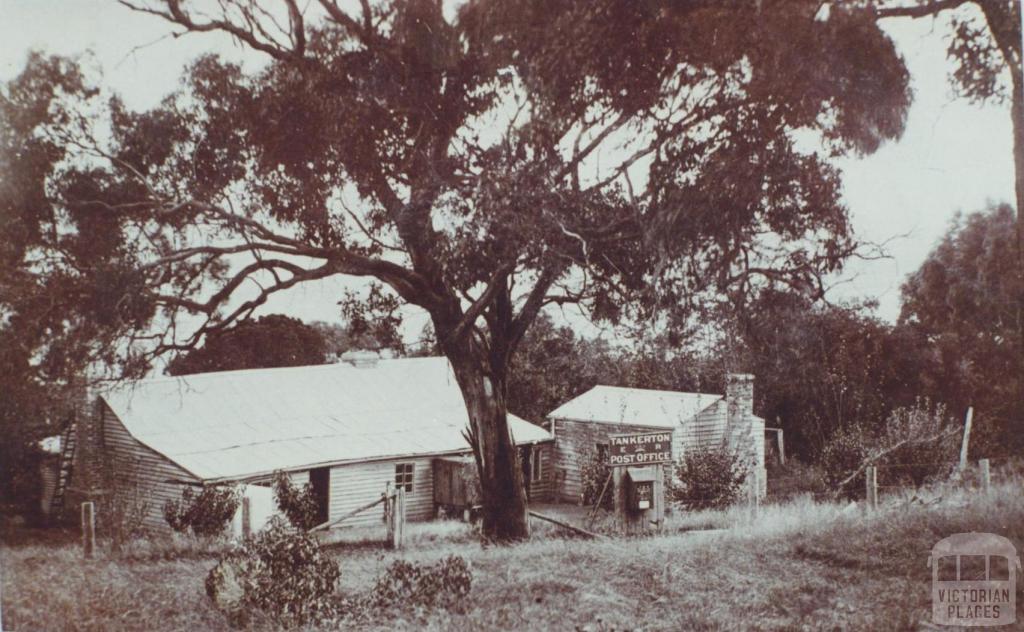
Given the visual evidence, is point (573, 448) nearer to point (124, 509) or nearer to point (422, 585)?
point (422, 585)

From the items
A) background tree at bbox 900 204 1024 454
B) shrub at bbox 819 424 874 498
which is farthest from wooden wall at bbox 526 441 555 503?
background tree at bbox 900 204 1024 454

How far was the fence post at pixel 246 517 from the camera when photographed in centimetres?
554

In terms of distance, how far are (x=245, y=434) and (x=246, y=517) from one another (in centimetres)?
60

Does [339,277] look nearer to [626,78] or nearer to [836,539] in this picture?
[626,78]

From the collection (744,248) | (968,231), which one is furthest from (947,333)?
(744,248)

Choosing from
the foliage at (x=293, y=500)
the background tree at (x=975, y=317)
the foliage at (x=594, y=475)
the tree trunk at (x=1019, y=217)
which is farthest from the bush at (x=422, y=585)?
the tree trunk at (x=1019, y=217)

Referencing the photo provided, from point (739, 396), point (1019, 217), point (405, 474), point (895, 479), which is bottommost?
point (405, 474)

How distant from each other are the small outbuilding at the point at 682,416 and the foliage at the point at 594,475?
964mm

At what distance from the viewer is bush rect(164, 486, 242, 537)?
568cm

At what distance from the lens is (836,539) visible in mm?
5398

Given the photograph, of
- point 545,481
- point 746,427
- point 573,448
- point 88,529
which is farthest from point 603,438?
point 88,529

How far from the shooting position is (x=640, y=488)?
6.93 m

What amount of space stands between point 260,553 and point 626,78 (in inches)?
156

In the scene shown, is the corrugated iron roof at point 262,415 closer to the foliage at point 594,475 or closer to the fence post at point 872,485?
the foliage at point 594,475
